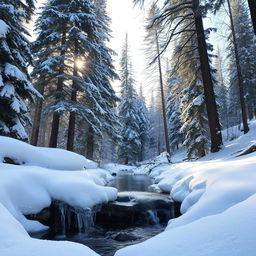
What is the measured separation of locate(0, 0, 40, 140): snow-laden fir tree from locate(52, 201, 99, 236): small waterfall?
17.6ft

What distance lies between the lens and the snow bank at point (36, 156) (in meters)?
7.49

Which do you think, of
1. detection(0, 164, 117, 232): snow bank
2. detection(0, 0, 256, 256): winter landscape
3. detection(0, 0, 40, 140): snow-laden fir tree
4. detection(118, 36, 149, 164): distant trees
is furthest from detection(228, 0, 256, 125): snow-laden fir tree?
detection(0, 164, 117, 232): snow bank

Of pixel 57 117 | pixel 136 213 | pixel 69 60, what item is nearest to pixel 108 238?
pixel 136 213

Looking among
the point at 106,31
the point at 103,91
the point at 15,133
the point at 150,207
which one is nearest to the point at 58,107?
the point at 15,133

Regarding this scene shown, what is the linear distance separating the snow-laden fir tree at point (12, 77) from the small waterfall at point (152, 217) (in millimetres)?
6310

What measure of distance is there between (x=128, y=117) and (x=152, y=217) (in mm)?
29929

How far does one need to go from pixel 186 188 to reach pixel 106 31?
824 inches

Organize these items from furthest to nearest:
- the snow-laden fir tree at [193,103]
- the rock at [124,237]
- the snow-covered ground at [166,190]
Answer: the snow-laden fir tree at [193,103] < the rock at [124,237] < the snow-covered ground at [166,190]

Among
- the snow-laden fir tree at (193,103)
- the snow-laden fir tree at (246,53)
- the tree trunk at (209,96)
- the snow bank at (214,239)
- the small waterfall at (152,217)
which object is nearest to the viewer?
the snow bank at (214,239)

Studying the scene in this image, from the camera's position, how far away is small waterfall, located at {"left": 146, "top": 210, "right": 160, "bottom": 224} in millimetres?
7172

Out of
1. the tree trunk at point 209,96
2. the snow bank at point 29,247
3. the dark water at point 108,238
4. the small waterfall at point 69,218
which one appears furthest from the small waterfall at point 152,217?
the tree trunk at point 209,96

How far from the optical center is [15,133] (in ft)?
33.5

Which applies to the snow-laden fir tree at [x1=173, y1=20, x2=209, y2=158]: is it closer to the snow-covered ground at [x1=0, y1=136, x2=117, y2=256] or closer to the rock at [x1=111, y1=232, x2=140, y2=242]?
the snow-covered ground at [x1=0, y1=136, x2=117, y2=256]

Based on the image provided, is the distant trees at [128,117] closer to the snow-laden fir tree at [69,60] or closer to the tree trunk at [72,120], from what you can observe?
the snow-laden fir tree at [69,60]
